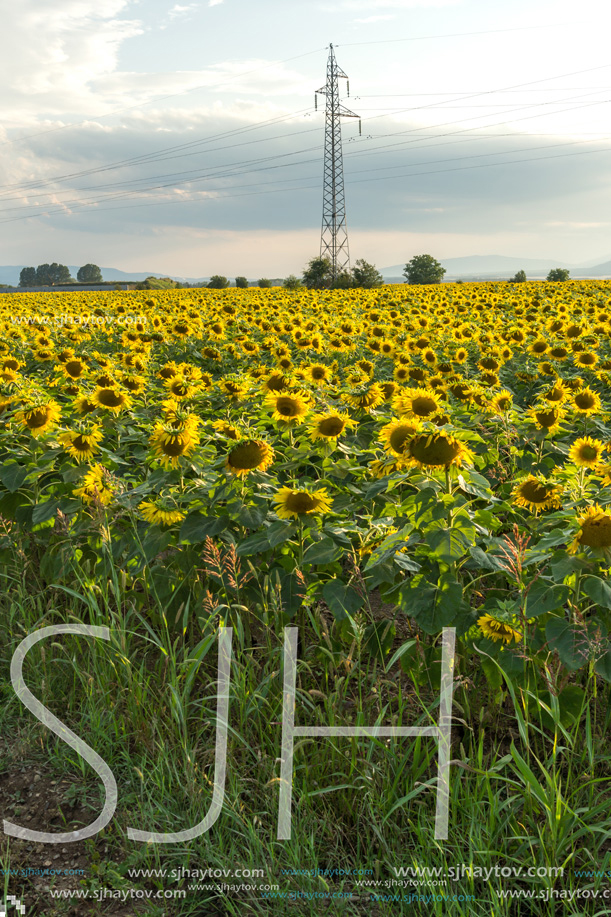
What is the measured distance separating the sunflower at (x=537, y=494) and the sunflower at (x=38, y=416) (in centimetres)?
336

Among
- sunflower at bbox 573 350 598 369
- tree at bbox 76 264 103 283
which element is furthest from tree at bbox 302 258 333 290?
tree at bbox 76 264 103 283

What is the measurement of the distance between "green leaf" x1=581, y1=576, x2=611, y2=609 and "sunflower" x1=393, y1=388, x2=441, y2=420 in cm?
126

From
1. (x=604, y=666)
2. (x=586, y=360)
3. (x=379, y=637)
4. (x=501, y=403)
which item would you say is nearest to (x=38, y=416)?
(x=379, y=637)

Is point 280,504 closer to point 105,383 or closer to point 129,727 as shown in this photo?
point 129,727

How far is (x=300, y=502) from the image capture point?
3.40 meters

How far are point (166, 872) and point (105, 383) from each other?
4.00m

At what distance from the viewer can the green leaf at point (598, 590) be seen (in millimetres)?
2520

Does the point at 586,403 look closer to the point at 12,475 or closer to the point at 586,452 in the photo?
the point at 586,452

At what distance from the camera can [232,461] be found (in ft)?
12.1

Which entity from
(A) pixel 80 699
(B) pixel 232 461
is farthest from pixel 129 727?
(B) pixel 232 461

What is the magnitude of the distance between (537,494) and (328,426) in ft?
4.31

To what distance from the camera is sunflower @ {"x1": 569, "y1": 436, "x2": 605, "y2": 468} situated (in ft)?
12.4

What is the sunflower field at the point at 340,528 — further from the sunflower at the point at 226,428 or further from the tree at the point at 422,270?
the tree at the point at 422,270

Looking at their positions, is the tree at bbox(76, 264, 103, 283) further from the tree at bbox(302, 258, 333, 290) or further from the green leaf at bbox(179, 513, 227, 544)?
the green leaf at bbox(179, 513, 227, 544)
